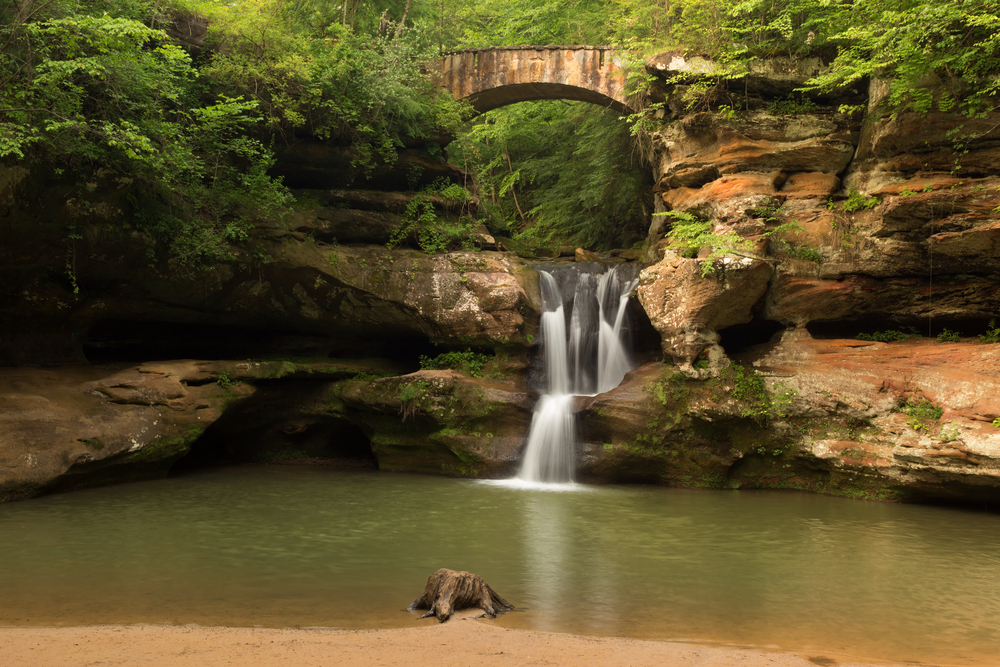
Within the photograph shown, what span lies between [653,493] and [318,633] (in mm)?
7844

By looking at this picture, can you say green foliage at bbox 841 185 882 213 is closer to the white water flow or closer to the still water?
the white water flow

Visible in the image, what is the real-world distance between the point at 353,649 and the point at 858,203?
12172mm

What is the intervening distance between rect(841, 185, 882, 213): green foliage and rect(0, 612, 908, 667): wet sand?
10022mm

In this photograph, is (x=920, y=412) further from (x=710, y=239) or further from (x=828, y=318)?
(x=710, y=239)

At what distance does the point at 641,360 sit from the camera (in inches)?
581

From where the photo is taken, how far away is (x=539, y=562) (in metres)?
7.19

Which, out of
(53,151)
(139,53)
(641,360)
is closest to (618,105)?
(641,360)

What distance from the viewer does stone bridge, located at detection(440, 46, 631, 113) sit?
16906 millimetres

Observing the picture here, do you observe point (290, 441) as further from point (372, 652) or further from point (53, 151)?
point (372, 652)

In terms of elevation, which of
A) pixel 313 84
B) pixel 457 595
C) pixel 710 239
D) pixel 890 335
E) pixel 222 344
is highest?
pixel 313 84

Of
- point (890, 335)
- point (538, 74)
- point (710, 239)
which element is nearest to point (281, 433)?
point (710, 239)

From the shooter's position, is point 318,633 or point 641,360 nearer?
point 318,633

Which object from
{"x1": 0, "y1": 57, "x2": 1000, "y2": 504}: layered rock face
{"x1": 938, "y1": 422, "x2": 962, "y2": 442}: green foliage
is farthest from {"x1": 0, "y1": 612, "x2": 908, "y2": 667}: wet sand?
{"x1": 938, "y1": 422, "x2": 962, "y2": 442}: green foliage

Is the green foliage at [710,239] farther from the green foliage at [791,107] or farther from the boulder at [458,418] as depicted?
the boulder at [458,418]
